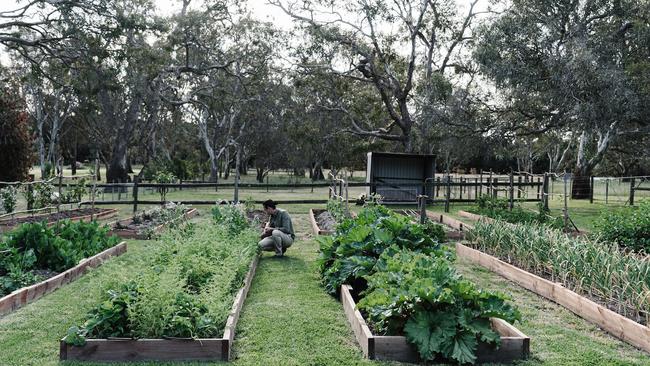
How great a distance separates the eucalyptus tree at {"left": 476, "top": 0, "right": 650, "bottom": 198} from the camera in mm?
18328

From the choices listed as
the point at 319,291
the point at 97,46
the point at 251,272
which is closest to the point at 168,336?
the point at 319,291

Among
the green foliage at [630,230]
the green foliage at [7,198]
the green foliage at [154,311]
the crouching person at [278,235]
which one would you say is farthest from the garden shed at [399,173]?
the green foliage at [154,311]

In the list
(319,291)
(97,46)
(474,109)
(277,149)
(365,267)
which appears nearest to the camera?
(365,267)

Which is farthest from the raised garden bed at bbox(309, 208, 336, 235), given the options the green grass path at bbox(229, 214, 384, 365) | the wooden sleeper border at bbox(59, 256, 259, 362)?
the wooden sleeper border at bbox(59, 256, 259, 362)

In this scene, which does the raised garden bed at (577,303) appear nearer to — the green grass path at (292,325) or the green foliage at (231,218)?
the green grass path at (292,325)

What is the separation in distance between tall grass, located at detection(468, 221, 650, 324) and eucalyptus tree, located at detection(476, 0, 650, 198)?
11053 mm

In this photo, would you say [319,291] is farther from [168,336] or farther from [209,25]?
[209,25]

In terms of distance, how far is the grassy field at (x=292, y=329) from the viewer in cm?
476

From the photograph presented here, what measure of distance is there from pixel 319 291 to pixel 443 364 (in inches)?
110

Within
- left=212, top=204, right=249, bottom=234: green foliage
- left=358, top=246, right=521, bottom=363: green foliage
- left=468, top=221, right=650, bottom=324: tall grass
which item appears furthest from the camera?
left=212, top=204, right=249, bottom=234: green foliage

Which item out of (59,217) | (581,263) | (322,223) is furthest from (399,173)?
(581,263)

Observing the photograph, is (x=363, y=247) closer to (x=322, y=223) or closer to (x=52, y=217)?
(x=322, y=223)

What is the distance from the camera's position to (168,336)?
15.1 feet

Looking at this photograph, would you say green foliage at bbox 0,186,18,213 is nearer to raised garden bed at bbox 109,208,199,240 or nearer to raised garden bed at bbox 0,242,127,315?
raised garden bed at bbox 109,208,199,240
